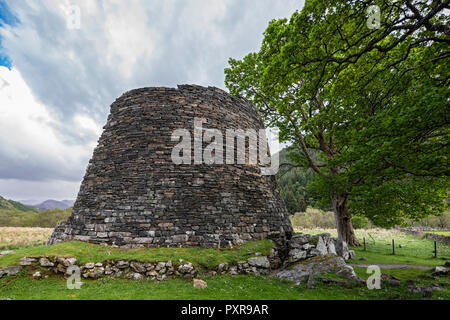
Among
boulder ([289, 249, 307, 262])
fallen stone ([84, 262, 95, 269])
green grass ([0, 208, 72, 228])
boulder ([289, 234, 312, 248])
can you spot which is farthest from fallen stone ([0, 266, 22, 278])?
green grass ([0, 208, 72, 228])

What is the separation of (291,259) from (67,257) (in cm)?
782

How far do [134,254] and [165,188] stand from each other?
272cm

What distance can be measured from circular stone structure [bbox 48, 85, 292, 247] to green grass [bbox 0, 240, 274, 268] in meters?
0.41

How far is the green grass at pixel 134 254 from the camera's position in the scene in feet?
20.5

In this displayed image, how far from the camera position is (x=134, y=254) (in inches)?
266

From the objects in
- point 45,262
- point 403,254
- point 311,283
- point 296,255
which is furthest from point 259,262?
point 403,254

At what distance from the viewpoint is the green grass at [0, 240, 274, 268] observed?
20.5 feet

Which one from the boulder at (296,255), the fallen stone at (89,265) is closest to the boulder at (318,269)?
the boulder at (296,255)

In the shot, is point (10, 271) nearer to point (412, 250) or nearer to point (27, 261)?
point (27, 261)

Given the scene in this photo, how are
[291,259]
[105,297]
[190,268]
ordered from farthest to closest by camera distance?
1. [291,259]
2. [190,268]
3. [105,297]

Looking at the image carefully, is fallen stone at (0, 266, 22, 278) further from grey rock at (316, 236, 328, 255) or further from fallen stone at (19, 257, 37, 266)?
grey rock at (316, 236, 328, 255)
